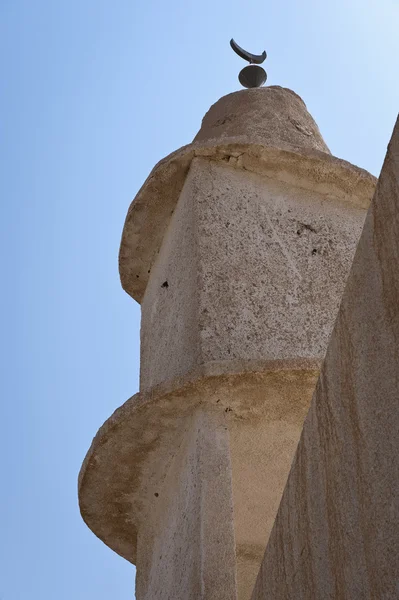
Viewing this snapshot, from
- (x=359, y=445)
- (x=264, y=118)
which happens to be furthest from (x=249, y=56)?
(x=359, y=445)

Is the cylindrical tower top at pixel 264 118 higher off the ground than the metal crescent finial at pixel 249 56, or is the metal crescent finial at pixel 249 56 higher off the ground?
the metal crescent finial at pixel 249 56

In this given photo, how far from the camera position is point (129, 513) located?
14.7 ft

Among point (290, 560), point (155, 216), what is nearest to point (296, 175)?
point (155, 216)

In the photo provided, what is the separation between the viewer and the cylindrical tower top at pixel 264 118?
5391 millimetres

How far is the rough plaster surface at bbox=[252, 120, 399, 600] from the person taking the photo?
1816 millimetres

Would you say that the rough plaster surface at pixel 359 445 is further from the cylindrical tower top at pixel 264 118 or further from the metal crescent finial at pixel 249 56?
A: the metal crescent finial at pixel 249 56

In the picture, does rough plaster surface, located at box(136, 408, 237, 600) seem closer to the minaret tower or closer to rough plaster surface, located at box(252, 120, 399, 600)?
the minaret tower

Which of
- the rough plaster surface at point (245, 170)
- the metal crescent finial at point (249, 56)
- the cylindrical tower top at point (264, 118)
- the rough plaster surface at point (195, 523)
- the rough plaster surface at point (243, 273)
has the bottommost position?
the rough plaster surface at point (195, 523)

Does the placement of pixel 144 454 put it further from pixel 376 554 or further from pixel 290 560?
pixel 376 554

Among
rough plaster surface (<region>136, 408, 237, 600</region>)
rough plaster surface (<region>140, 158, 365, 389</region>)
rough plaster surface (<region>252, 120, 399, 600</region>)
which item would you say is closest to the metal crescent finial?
rough plaster surface (<region>140, 158, 365, 389</region>)

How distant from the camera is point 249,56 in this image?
6957mm

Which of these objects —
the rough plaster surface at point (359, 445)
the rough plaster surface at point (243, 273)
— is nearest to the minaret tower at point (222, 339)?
the rough plaster surface at point (243, 273)

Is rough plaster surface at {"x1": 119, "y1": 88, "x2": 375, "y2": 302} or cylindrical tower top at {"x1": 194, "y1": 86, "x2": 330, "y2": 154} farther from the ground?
cylindrical tower top at {"x1": 194, "y1": 86, "x2": 330, "y2": 154}

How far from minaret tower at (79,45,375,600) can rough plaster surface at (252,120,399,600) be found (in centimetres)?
117
